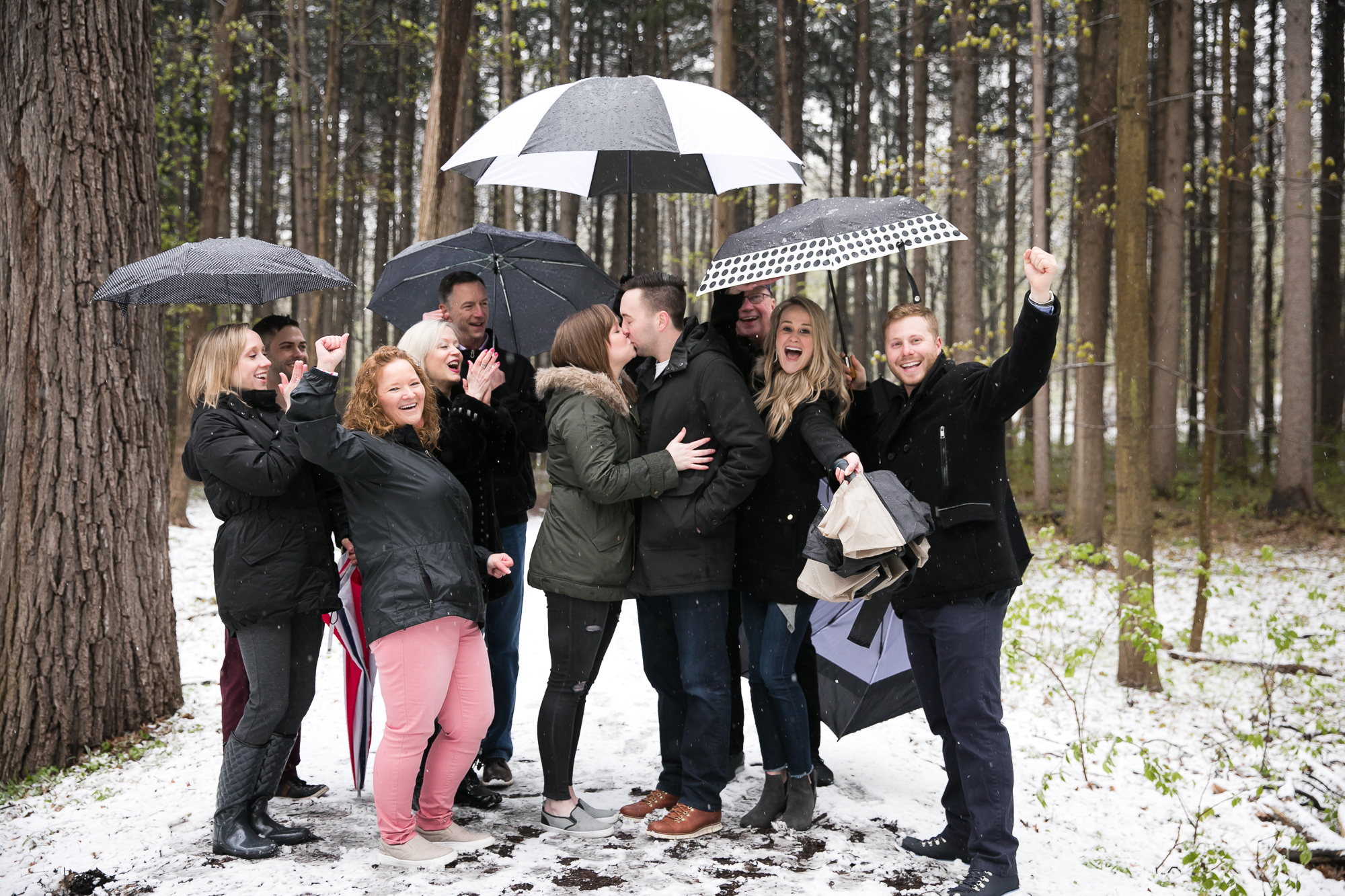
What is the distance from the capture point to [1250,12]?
12594 millimetres

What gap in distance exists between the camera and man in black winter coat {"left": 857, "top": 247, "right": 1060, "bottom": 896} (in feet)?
10.6

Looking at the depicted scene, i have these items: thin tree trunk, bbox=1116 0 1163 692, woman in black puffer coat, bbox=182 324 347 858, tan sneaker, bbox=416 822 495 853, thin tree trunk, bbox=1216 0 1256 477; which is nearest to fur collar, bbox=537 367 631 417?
woman in black puffer coat, bbox=182 324 347 858

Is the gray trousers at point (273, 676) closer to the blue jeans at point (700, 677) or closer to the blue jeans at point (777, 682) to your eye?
the blue jeans at point (700, 677)

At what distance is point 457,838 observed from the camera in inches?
139

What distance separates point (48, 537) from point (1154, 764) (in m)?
6.23

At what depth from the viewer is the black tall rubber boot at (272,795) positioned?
350 centimetres

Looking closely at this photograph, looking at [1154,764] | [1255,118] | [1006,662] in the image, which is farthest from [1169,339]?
[1154,764]

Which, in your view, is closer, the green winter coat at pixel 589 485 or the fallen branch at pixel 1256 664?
the green winter coat at pixel 589 485

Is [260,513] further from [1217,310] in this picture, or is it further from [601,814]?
[1217,310]

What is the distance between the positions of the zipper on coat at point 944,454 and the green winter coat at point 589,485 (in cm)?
100

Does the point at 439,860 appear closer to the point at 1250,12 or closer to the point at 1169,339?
the point at 1169,339

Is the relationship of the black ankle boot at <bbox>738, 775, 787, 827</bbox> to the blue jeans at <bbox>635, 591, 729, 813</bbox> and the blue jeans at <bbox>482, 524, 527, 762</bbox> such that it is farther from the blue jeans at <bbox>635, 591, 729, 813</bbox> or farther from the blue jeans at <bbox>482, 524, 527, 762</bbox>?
the blue jeans at <bbox>482, 524, 527, 762</bbox>

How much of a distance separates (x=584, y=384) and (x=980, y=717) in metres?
1.95

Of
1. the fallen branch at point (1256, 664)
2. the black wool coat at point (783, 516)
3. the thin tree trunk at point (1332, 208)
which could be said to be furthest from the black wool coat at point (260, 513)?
the thin tree trunk at point (1332, 208)
